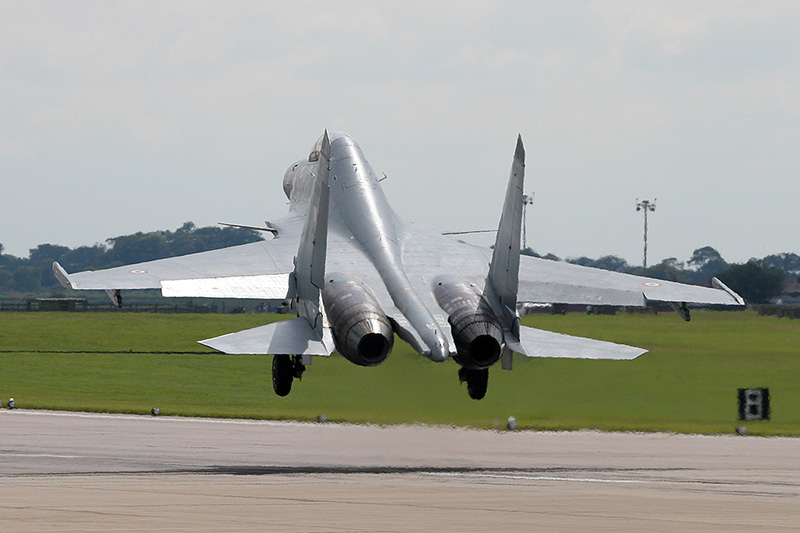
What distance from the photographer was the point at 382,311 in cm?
2627

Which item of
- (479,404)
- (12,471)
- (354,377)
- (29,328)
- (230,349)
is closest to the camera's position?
(230,349)

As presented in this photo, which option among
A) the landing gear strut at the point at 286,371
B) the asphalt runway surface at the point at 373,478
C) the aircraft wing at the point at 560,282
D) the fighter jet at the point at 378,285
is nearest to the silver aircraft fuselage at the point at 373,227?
the fighter jet at the point at 378,285

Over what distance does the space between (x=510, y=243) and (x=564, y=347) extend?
8.12ft

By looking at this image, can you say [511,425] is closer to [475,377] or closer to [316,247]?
[475,377]

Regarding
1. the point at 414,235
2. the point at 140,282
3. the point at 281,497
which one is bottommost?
the point at 281,497

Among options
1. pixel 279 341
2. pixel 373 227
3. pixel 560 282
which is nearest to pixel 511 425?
pixel 560 282

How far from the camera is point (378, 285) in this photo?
2761 cm

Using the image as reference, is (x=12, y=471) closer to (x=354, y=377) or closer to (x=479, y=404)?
(x=354, y=377)

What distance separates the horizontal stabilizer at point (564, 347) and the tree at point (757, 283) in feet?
366

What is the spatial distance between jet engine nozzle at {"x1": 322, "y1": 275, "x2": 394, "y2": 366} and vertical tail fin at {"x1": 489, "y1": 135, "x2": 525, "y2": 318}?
8.54 feet

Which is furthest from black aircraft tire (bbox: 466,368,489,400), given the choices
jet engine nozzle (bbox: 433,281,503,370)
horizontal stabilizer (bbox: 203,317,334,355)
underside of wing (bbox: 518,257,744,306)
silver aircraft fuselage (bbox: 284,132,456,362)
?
horizontal stabilizer (bbox: 203,317,334,355)

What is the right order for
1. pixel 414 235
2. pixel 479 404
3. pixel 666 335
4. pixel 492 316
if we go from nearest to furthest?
pixel 492 316
pixel 414 235
pixel 479 404
pixel 666 335

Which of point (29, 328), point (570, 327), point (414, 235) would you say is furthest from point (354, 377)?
point (29, 328)

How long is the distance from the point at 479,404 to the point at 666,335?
1405 inches
